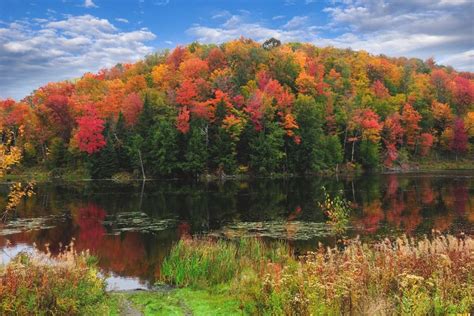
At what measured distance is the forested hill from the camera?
74.9 meters

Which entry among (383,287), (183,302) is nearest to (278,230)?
(183,302)

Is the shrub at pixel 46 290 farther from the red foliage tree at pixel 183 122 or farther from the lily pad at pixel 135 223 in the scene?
the red foliage tree at pixel 183 122

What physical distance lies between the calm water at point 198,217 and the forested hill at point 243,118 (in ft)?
56.2

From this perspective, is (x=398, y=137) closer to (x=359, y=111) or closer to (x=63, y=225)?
(x=359, y=111)

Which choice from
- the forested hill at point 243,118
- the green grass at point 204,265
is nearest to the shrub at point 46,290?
the green grass at point 204,265

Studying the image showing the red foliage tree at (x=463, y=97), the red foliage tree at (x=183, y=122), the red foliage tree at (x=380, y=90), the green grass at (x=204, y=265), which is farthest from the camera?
the red foliage tree at (x=463, y=97)

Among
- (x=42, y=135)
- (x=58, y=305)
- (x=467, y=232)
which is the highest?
(x=42, y=135)

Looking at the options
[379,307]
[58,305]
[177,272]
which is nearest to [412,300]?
[379,307]

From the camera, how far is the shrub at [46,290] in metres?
10.9

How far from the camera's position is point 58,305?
11305 millimetres

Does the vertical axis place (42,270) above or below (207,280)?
above

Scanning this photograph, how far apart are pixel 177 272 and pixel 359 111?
71.4m

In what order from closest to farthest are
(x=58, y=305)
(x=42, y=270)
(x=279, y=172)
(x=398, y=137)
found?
(x=58, y=305), (x=42, y=270), (x=279, y=172), (x=398, y=137)

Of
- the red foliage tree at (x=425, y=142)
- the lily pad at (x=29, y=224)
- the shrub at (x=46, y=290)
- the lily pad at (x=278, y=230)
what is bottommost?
the lily pad at (x=278, y=230)
